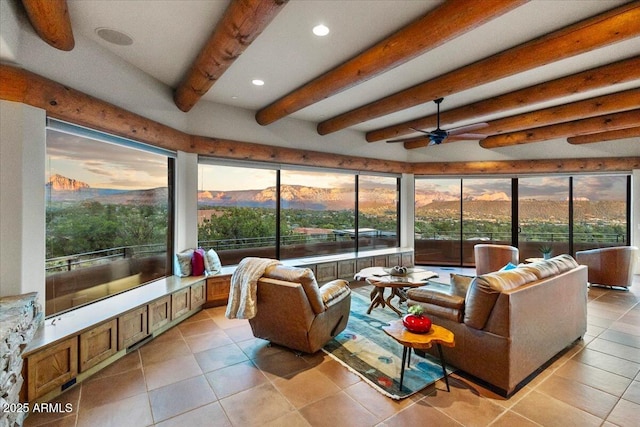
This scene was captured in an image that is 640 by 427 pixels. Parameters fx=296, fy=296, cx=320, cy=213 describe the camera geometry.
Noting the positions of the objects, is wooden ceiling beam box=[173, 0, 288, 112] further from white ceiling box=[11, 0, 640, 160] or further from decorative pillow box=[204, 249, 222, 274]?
decorative pillow box=[204, 249, 222, 274]

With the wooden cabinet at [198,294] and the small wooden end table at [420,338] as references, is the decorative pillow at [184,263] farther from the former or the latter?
the small wooden end table at [420,338]

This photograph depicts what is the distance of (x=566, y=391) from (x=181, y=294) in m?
4.42

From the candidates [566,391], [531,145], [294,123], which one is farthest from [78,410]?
[531,145]

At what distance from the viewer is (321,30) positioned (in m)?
2.90

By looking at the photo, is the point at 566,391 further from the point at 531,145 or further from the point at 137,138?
the point at 531,145

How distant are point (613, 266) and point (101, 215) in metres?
8.66


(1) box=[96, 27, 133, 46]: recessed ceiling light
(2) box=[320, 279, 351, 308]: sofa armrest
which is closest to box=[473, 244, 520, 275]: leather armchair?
(2) box=[320, 279, 351, 308]: sofa armrest

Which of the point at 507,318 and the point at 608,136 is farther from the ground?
the point at 608,136

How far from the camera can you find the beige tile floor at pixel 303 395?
2.27 meters

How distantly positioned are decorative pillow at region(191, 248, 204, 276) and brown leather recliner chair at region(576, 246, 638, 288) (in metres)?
7.45

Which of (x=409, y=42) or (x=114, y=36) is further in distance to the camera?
(x=114, y=36)

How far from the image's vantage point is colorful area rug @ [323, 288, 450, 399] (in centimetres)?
270

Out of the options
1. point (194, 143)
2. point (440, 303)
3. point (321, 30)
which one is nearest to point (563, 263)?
point (440, 303)

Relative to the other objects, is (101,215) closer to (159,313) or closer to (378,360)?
(159,313)
